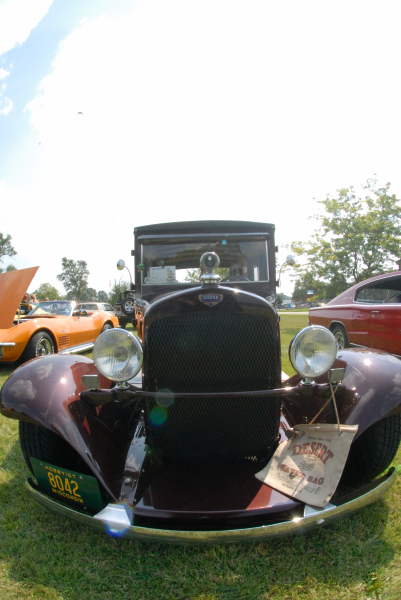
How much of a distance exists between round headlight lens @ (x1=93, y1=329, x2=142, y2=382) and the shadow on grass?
0.79 metres

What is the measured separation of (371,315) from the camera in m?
5.32

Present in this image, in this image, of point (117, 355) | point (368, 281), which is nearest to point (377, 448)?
point (117, 355)

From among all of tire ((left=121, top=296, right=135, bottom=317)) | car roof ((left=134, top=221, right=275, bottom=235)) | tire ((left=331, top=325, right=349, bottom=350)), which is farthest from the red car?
tire ((left=121, top=296, right=135, bottom=317))

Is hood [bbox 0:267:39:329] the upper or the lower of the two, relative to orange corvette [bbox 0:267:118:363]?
upper

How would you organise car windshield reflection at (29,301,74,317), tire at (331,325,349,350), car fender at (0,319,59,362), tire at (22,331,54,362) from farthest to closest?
car windshield reflection at (29,301,74,317), tire at (331,325,349,350), tire at (22,331,54,362), car fender at (0,319,59,362)

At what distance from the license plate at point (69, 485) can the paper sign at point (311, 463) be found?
774 mm

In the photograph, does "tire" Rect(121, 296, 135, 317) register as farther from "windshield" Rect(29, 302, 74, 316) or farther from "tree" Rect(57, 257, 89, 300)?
"tree" Rect(57, 257, 89, 300)

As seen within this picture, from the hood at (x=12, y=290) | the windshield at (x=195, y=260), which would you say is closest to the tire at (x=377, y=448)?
the windshield at (x=195, y=260)

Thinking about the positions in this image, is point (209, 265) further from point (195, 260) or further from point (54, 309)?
point (54, 309)

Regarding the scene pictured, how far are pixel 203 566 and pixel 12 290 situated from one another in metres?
4.27

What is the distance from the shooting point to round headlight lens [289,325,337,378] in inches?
72.7

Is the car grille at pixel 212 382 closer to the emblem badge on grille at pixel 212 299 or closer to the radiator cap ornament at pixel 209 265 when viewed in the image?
the emblem badge on grille at pixel 212 299

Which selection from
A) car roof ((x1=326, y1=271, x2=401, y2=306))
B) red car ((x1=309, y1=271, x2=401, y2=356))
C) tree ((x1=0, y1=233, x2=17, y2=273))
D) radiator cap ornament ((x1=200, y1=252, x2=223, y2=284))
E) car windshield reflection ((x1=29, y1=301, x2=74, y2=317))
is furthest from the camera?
tree ((x1=0, y1=233, x2=17, y2=273))

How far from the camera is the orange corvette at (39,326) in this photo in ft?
16.0
